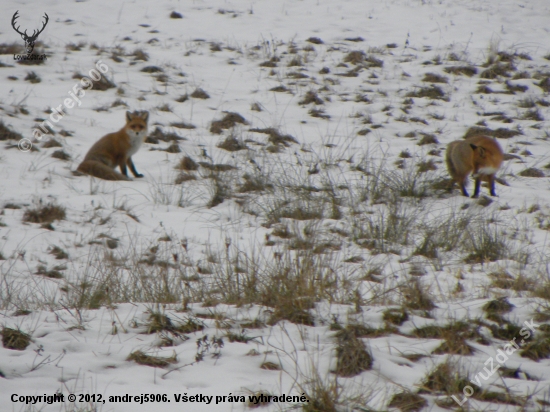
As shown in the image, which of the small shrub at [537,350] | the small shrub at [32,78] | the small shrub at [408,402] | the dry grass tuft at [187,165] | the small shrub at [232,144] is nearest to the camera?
the small shrub at [408,402]

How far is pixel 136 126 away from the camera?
833 cm

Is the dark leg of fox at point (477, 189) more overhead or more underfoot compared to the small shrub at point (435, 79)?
more underfoot

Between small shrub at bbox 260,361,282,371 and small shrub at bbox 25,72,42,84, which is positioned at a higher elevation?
small shrub at bbox 25,72,42,84

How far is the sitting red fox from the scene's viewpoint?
25.7 feet

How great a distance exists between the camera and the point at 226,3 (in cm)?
1819

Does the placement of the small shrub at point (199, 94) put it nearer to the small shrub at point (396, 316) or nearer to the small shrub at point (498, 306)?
the small shrub at point (396, 316)

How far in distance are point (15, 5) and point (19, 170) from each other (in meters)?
10.9

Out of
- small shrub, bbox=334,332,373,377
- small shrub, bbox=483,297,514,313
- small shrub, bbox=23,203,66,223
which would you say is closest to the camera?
small shrub, bbox=334,332,373,377

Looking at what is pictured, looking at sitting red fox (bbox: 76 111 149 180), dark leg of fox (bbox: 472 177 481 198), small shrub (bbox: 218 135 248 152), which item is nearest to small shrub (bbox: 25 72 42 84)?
sitting red fox (bbox: 76 111 149 180)

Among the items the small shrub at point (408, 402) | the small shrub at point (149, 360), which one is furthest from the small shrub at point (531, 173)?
the small shrub at point (149, 360)

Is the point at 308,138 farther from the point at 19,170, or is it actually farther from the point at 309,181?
the point at 19,170

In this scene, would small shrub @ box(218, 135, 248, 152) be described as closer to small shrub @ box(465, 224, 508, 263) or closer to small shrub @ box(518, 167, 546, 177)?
small shrub @ box(465, 224, 508, 263)

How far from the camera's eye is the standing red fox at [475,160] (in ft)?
25.0

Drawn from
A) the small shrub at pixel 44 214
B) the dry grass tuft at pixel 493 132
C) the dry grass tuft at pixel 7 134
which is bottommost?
the small shrub at pixel 44 214
